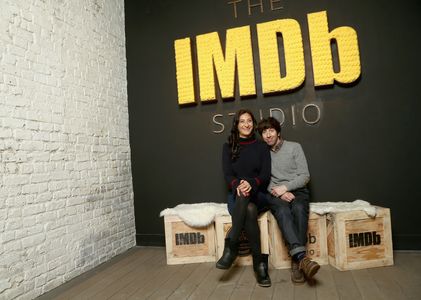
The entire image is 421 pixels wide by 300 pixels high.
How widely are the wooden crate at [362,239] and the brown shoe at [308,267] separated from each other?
48cm

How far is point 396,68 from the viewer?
288 centimetres

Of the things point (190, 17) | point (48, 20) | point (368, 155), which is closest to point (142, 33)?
point (190, 17)

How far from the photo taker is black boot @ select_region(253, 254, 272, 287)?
7.35 feet

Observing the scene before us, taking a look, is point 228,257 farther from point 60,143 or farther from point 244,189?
point 60,143

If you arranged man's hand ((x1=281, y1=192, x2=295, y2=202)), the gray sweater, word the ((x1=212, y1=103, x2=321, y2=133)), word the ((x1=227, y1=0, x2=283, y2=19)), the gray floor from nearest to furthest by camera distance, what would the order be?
the gray floor → man's hand ((x1=281, y1=192, x2=295, y2=202)) → the gray sweater → word the ((x1=212, y1=103, x2=321, y2=133)) → word the ((x1=227, y1=0, x2=283, y2=19))

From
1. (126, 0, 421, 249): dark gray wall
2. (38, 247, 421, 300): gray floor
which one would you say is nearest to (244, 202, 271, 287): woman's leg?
(38, 247, 421, 300): gray floor

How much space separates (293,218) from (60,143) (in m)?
2.01

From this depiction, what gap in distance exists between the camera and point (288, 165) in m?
2.74

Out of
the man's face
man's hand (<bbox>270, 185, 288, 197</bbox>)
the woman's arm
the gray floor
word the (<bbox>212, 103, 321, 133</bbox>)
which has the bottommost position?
the gray floor

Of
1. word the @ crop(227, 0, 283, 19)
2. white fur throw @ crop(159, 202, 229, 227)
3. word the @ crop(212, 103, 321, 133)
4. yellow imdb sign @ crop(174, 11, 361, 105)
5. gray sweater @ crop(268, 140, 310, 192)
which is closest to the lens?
gray sweater @ crop(268, 140, 310, 192)

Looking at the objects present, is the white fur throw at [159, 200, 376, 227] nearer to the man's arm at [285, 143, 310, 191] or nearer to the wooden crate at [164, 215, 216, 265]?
the wooden crate at [164, 215, 216, 265]

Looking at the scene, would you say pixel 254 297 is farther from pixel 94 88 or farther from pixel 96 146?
pixel 94 88

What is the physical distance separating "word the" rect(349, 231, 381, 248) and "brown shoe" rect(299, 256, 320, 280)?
57cm

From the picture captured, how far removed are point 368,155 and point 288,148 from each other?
82 centimetres
